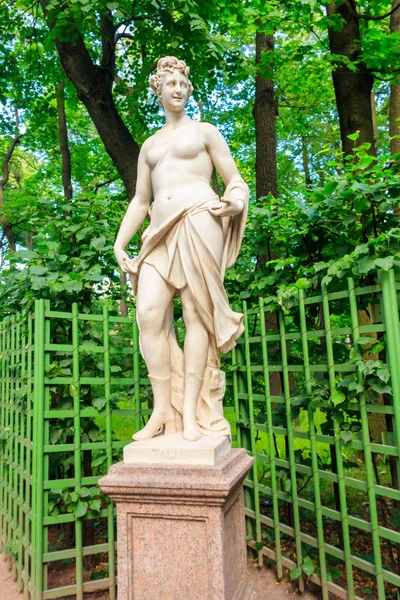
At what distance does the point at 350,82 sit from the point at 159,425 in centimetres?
518

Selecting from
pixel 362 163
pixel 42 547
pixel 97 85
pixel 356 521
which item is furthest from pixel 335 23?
pixel 42 547

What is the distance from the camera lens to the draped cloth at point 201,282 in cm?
271

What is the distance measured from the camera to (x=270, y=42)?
7.77 metres

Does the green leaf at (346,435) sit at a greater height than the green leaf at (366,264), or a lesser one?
lesser

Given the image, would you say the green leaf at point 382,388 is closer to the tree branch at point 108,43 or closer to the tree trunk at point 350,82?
the tree trunk at point 350,82

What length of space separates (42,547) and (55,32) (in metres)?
5.10

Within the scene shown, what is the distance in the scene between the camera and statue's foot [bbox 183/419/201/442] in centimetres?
253

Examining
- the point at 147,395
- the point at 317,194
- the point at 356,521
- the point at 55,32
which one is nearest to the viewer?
the point at 356,521

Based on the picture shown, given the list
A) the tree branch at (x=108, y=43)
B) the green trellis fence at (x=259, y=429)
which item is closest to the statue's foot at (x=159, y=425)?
the green trellis fence at (x=259, y=429)

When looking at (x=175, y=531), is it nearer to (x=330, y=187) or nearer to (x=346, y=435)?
(x=346, y=435)

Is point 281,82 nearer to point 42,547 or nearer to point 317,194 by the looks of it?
point 317,194

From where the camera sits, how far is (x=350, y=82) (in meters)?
5.70

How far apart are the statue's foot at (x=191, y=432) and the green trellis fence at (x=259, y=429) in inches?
34.9

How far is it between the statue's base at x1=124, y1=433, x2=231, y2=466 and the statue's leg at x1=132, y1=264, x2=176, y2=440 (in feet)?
0.56
